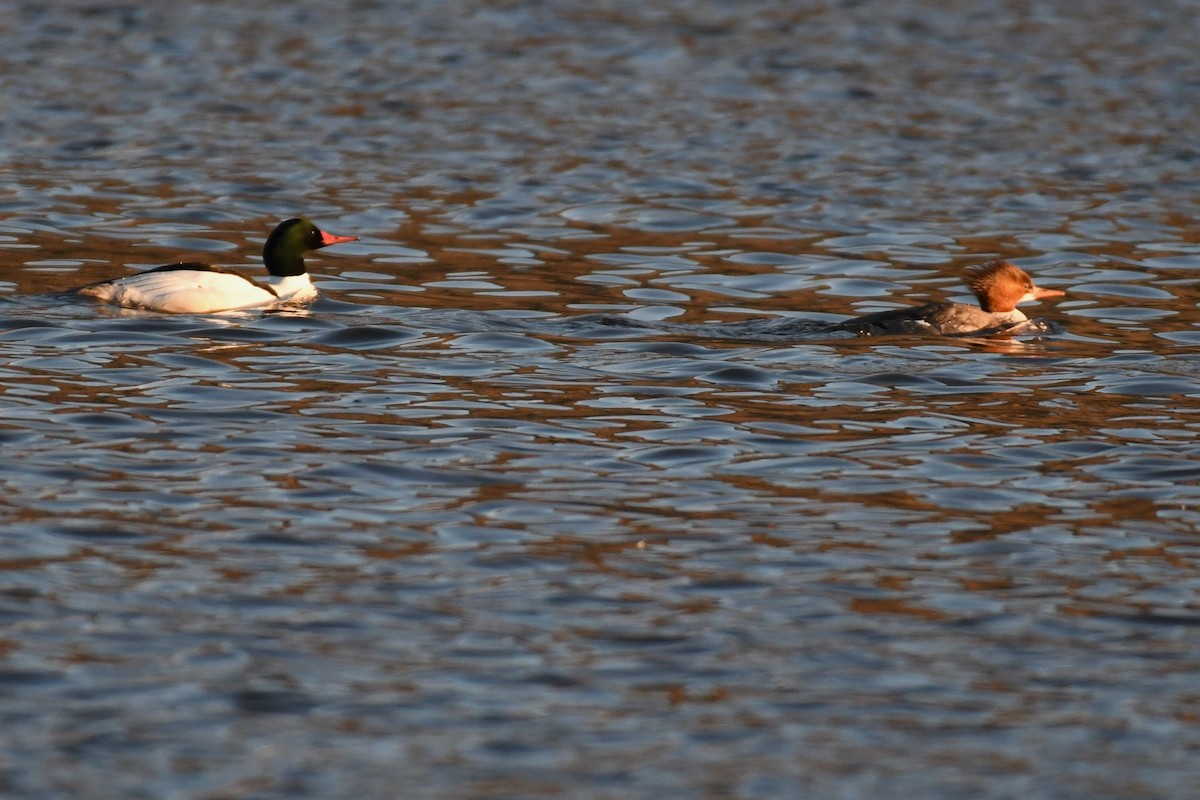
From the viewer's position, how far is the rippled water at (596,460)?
664 cm

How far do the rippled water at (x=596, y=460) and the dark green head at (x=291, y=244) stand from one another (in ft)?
1.16

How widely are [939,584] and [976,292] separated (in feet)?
21.7

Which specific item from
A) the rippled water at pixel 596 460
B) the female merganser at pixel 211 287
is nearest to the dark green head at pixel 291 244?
the female merganser at pixel 211 287

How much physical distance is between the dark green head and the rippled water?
1.16ft

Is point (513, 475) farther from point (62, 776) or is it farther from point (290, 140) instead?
A: point (290, 140)

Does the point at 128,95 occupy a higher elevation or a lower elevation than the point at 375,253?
higher

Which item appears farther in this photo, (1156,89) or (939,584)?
(1156,89)

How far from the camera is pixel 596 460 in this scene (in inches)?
391

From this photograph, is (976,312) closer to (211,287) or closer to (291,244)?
(291,244)

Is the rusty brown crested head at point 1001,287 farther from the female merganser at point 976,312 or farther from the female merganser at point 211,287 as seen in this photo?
the female merganser at point 211,287

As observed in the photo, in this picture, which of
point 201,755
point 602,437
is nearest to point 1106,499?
point 602,437

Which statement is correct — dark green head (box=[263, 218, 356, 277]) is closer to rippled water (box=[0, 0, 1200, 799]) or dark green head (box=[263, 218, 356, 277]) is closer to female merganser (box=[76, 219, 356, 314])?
female merganser (box=[76, 219, 356, 314])

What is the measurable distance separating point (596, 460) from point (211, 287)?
15.4 ft

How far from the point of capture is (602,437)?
34.2 feet
